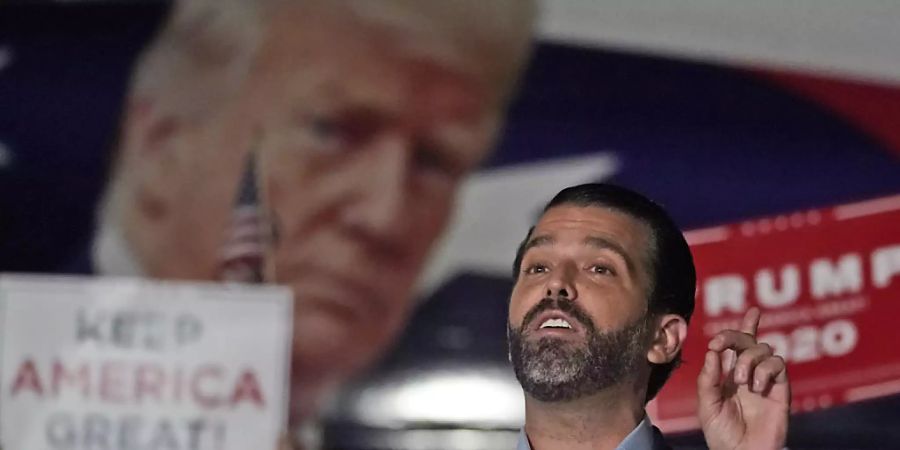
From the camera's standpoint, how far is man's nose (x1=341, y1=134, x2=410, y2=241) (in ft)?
5.00

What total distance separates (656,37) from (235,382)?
2.89 feet

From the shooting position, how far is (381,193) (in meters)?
1.53

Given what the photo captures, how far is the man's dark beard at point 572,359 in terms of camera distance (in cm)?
76

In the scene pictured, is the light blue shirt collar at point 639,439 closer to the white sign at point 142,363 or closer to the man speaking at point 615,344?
the man speaking at point 615,344

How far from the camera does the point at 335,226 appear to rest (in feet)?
4.99

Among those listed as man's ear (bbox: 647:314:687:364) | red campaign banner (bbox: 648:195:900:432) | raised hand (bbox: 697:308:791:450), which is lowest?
raised hand (bbox: 697:308:791:450)

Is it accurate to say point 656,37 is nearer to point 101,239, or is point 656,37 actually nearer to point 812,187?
point 812,187

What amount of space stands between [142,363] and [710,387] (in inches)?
40.0

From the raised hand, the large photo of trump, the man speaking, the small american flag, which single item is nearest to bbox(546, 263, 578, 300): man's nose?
the man speaking

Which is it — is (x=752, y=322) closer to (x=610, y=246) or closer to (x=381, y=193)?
(x=610, y=246)

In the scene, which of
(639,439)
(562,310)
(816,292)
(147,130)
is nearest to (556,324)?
(562,310)

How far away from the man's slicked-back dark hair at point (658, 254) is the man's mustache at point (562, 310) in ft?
0.22

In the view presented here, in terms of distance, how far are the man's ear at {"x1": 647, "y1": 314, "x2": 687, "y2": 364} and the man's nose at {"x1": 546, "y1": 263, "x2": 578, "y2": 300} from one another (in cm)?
8

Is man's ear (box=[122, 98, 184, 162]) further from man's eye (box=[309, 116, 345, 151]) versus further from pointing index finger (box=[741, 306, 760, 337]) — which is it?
pointing index finger (box=[741, 306, 760, 337])
